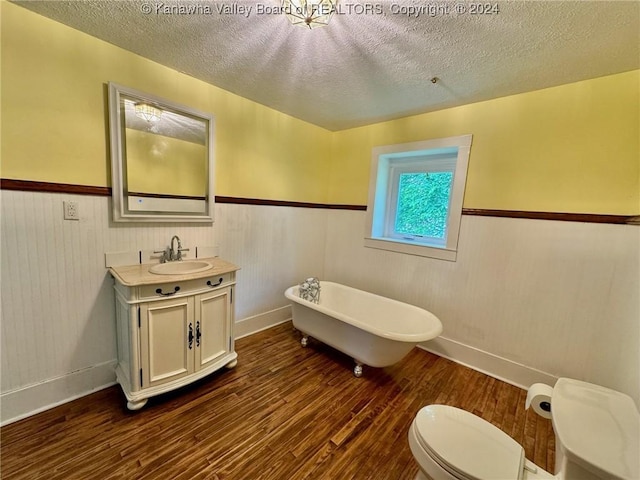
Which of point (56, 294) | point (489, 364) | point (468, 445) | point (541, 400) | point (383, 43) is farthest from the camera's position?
point (489, 364)

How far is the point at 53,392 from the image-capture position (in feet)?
5.17

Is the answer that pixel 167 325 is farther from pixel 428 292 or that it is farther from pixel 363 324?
pixel 428 292

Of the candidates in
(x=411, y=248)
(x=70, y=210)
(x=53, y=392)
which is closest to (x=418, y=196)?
(x=411, y=248)

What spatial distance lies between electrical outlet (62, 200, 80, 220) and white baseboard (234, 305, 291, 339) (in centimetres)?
145

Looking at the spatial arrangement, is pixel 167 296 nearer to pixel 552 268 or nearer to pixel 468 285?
pixel 468 285

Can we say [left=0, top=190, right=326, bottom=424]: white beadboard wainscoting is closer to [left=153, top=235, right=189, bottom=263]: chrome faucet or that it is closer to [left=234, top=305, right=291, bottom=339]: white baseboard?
[left=153, top=235, right=189, bottom=263]: chrome faucet

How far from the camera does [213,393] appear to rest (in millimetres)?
1755

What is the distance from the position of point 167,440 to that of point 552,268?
266 centimetres

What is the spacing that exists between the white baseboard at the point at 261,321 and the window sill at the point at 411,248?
1199mm

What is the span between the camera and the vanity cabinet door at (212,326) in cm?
175

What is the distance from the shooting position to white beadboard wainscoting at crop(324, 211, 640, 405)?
1595 millimetres

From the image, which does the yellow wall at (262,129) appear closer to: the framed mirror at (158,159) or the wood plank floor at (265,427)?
the framed mirror at (158,159)

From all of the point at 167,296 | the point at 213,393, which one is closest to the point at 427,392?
the point at 213,393

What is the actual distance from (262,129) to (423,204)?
1.78 meters
